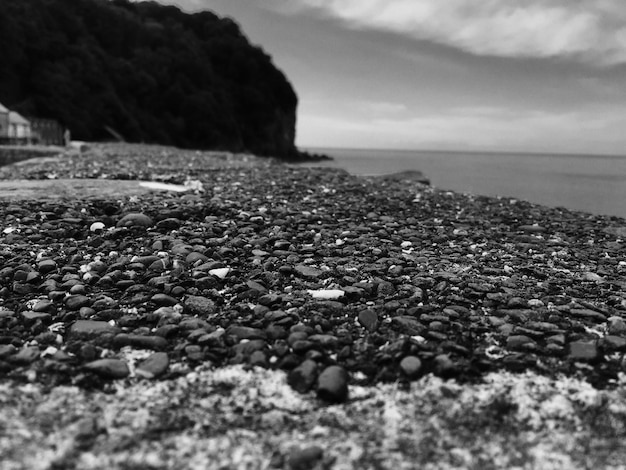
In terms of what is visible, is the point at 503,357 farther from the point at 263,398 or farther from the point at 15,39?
the point at 15,39

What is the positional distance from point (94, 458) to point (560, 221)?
416 inches

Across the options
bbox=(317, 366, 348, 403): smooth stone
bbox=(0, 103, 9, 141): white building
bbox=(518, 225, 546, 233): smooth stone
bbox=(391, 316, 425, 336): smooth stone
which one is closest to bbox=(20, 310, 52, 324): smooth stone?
bbox=(317, 366, 348, 403): smooth stone

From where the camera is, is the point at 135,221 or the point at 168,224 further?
the point at 168,224

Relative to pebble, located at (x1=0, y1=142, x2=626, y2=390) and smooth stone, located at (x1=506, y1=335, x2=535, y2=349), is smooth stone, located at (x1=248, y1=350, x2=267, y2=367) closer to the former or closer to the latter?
pebble, located at (x1=0, y1=142, x2=626, y2=390)

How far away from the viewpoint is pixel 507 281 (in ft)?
17.6

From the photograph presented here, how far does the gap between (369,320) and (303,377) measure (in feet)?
3.29

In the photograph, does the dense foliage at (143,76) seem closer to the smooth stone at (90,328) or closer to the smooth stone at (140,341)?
the smooth stone at (90,328)

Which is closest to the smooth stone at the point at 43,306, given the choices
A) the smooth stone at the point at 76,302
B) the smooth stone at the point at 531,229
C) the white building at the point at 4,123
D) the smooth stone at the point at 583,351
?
the smooth stone at the point at 76,302

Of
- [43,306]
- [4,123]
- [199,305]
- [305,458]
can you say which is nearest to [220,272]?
[199,305]

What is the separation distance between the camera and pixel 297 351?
3.52m

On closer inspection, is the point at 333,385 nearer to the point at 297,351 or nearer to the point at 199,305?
the point at 297,351

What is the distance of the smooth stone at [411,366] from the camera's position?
329cm

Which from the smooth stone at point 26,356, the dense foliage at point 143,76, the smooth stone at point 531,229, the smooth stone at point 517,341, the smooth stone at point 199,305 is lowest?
the smooth stone at point 26,356

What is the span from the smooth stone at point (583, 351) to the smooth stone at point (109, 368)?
312 cm
